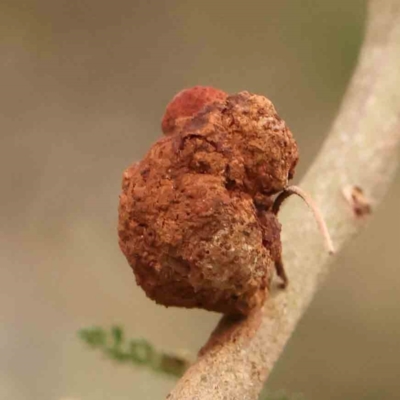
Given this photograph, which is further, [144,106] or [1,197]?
[144,106]

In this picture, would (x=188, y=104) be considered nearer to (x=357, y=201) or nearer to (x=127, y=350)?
(x=357, y=201)

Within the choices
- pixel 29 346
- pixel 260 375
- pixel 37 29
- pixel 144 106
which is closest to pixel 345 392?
pixel 29 346

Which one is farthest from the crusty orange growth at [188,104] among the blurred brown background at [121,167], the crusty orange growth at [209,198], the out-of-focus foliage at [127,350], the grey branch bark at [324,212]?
the blurred brown background at [121,167]

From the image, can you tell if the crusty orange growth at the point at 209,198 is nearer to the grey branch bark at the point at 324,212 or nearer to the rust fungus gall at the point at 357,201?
the grey branch bark at the point at 324,212

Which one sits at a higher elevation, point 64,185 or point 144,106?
point 144,106

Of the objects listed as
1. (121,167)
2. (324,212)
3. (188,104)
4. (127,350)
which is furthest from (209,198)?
(121,167)

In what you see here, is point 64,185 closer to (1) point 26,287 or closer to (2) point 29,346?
(1) point 26,287
